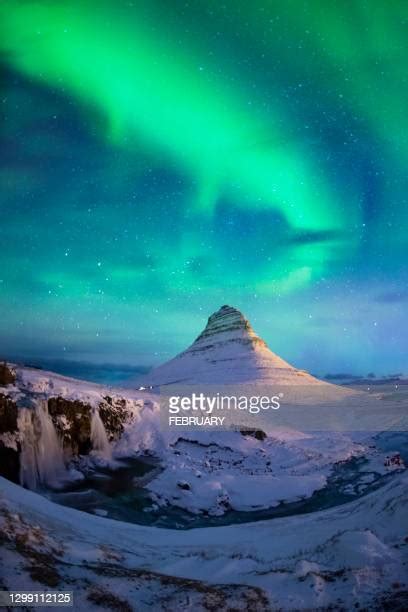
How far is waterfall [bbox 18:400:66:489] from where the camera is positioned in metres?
15.3

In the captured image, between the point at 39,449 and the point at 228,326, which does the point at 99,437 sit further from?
the point at 228,326

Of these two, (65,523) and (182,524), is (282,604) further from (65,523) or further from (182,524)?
(182,524)

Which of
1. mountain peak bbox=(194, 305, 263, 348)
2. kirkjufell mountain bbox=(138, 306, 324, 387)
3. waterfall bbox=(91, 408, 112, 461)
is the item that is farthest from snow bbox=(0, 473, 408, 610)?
mountain peak bbox=(194, 305, 263, 348)

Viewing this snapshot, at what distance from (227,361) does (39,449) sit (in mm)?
55475

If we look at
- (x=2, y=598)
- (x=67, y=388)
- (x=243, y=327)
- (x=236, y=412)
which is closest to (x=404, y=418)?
(x=236, y=412)

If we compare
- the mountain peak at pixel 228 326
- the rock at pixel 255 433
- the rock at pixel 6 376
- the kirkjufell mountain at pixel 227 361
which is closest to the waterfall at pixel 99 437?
the rock at pixel 6 376

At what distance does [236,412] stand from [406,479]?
72.7 ft

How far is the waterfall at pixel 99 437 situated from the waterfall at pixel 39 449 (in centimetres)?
218

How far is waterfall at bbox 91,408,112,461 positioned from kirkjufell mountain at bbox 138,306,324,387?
Result: 123 feet

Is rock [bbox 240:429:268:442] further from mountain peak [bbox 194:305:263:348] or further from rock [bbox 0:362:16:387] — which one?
mountain peak [bbox 194:305:263:348]

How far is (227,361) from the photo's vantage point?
70.7 m

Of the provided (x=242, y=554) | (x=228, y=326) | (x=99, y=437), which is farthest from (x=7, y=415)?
(x=228, y=326)

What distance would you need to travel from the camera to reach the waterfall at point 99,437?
1933 centimetres

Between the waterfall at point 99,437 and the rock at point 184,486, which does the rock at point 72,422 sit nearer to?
the waterfall at point 99,437
